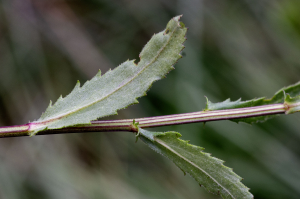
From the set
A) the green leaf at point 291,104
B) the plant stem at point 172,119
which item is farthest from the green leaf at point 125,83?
the green leaf at point 291,104

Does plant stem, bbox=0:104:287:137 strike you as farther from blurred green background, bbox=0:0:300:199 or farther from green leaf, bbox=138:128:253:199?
blurred green background, bbox=0:0:300:199

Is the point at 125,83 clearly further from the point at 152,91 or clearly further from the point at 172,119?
the point at 152,91

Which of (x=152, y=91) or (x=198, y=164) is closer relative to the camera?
(x=198, y=164)

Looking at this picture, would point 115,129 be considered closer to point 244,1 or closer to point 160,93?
point 160,93

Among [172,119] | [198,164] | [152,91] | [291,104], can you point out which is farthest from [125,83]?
[152,91]

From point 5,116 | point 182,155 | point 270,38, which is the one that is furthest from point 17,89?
point 270,38
